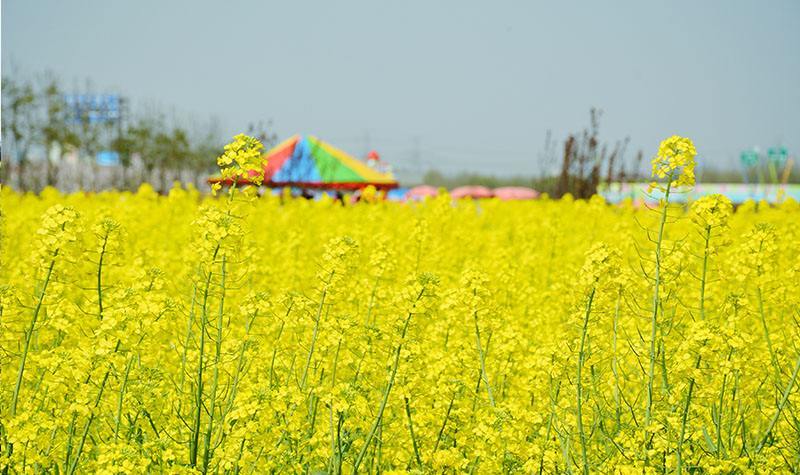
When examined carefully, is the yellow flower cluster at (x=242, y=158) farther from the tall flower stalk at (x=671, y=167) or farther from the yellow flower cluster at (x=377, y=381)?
the tall flower stalk at (x=671, y=167)

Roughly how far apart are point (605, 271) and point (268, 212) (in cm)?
919

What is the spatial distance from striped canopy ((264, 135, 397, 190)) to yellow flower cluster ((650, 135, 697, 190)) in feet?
60.7

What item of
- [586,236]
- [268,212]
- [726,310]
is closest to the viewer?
[726,310]

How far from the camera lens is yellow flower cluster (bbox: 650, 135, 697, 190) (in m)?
3.50

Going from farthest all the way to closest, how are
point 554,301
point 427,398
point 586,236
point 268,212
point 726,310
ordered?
1. point 268,212
2. point 586,236
3. point 554,301
4. point 726,310
5. point 427,398

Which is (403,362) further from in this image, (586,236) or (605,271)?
(586,236)

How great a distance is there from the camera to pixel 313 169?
22.5 meters

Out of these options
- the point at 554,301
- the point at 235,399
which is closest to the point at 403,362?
the point at 235,399

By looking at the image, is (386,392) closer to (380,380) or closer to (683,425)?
(380,380)

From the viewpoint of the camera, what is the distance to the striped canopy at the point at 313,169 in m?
22.1

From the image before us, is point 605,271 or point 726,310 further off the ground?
point 605,271

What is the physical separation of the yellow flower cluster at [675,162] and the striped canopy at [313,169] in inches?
729

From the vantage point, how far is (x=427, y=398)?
370cm

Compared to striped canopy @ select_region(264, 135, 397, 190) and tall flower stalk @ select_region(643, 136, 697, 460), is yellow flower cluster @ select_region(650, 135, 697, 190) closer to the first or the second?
tall flower stalk @ select_region(643, 136, 697, 460)
